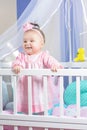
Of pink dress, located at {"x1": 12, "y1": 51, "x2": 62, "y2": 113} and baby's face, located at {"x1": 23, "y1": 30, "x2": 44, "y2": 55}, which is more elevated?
baby's face, located at {"x1": 23, "y1": 30, "x2": 44, "y2": 55}

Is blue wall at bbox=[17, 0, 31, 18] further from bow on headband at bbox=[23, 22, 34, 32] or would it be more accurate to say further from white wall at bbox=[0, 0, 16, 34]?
bow on headband at bbox=[23, 22, 34, 32]

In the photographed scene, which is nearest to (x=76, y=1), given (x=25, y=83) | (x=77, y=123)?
(x=25, y=83)

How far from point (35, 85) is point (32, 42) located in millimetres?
213

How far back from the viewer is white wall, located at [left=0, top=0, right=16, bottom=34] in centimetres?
296

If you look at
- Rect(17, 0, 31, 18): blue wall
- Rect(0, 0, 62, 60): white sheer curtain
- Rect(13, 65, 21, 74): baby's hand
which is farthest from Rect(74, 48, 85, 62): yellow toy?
Rect(17, 0, 31, 18): blue wall

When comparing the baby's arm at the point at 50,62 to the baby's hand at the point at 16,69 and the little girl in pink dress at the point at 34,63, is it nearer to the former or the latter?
the little girl in pink dress at the point at 34,63

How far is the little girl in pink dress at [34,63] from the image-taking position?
4.51 feet

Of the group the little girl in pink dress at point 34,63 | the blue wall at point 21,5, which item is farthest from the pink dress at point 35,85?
the blue wall at point 21,5

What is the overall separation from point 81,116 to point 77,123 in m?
0.04

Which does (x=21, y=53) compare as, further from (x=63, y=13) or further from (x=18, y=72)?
(x=63, y=13)

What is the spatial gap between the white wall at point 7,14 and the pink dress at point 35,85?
1.57m

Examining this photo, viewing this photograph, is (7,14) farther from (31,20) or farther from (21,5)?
(31,20)

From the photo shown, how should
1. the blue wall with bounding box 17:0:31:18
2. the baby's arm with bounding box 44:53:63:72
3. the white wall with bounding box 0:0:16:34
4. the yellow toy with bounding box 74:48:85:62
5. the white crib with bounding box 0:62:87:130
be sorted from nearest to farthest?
the white crib with bounding box 0:62:87:130, the baby's arm with bounding box 44:53:63:72, the yellow toy with bounding box 74:48:85:62, the blue wall with bounding box 17:0:31:18, the white wall with bounding box 0:0:16:34

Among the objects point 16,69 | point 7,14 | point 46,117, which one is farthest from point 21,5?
point 46,117
